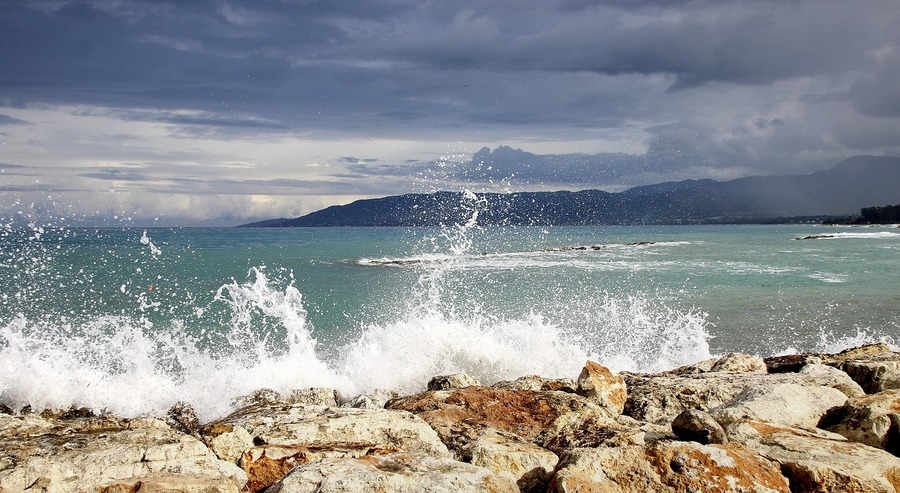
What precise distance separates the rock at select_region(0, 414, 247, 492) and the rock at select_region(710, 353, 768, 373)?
812 centimetres

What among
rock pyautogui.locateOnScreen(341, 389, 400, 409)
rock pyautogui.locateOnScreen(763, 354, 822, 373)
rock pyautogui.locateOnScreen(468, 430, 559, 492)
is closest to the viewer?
rock pyautogui.locateOnScreen(468, 430, 559, 492)

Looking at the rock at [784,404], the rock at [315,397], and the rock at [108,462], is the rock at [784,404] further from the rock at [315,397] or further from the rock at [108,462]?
the rock at [315,397]

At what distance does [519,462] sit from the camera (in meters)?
5.37

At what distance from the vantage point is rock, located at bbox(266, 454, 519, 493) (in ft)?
14.4

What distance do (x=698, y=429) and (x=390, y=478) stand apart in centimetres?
285

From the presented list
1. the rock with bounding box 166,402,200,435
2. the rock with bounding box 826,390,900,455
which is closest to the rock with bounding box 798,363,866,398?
the rock with bounding box 826,390,900,455

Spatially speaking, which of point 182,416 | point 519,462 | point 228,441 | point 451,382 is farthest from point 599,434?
point 182,416

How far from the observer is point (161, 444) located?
5.59 metres

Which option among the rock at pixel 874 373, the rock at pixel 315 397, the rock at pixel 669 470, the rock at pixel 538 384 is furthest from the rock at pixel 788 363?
the rock at pixel 315 397

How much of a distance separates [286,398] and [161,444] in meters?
Answer: 4.32

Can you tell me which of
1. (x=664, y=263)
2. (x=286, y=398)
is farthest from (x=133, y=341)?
(x=664, y=263)

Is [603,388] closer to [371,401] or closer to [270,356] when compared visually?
[371,401]

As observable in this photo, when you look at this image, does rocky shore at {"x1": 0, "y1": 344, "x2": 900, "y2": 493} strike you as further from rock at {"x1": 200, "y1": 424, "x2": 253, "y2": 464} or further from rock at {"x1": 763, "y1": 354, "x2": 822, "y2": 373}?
rock at {"x1": 763, "y1": 354, "x2": 822, "y2": 373}

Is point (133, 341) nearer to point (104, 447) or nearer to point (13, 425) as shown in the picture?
point (13, 425)
